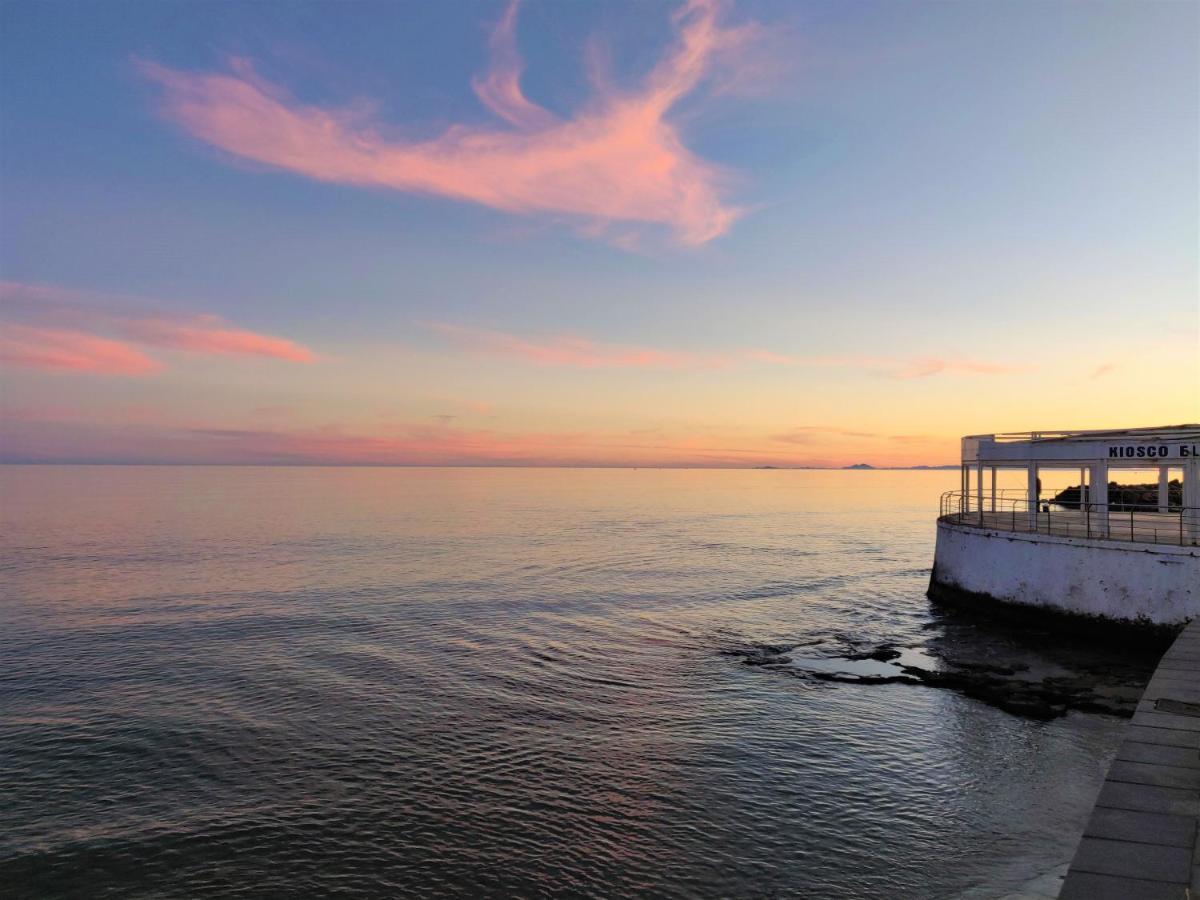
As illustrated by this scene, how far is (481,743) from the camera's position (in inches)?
692

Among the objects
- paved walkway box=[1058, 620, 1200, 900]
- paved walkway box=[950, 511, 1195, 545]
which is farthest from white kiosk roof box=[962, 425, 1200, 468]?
paved walkway box=[1058, 620, 1200, 900]

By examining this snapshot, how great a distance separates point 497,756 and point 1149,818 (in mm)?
11858

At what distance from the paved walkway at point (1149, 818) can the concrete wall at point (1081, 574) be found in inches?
540

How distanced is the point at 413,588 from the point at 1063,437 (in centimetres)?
3186

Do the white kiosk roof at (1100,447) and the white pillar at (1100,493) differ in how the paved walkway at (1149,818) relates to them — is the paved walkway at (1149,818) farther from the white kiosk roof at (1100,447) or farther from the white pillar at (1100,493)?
the white kiosk roof at (1100,447)

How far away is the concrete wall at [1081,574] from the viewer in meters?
23.7

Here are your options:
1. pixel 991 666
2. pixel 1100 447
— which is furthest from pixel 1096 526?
pixel 991 666

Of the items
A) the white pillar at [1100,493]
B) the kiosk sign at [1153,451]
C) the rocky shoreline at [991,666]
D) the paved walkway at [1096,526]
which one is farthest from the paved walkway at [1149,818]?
the kiosk sign at [1153,451]

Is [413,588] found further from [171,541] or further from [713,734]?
[171,541]

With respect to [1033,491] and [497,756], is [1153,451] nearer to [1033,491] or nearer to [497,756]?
[1033,491]

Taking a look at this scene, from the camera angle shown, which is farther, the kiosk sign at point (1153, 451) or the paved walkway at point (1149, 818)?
the kiosk sign at point (1153, 451)

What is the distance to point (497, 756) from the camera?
16734 mm

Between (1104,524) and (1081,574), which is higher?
(1104,524)

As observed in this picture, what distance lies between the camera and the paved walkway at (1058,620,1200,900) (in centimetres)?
722
